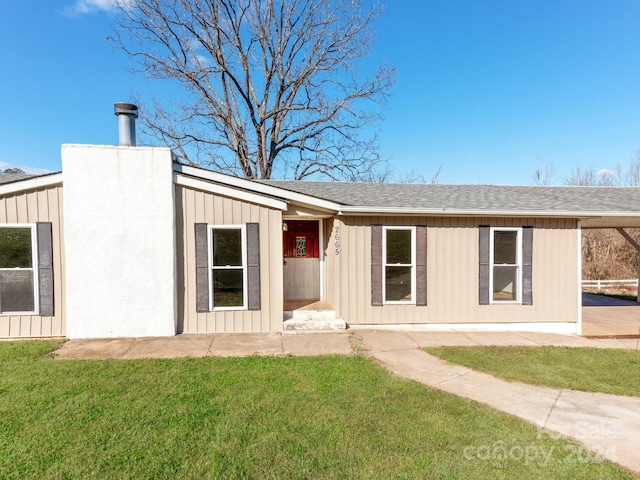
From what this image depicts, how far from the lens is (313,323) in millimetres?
7012

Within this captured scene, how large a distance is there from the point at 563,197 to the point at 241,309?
852cm

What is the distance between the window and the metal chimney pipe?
254cm

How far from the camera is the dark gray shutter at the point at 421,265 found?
23.9ft

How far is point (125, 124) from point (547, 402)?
8.59m

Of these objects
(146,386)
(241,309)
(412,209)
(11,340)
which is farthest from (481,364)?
(11,340)

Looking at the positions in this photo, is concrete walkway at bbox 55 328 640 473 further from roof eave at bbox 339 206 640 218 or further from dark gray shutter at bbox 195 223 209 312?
roof eave at bbox 339 206 640 218

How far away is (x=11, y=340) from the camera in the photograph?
244 inches

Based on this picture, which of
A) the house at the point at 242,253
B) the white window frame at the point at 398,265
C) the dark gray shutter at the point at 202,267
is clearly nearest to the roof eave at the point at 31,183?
the house at the point at 242,253

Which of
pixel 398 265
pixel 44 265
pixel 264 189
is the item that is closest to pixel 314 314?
pixel 398 265

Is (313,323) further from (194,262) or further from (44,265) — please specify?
(44,265)

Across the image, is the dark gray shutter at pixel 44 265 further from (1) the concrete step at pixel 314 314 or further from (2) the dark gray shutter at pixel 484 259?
(2) the dark gray shutter at pixel 484 259

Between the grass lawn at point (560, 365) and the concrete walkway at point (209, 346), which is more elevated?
the concrete walkway at point (209, 346)

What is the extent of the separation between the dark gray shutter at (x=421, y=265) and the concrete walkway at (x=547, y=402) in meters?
1.53

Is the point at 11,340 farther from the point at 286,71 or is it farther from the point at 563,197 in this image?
the point at 286,71
